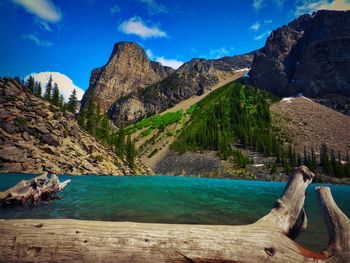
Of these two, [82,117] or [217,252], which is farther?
[82,117]

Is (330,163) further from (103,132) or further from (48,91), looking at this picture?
(48,91)

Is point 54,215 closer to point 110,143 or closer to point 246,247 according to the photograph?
point 246,247

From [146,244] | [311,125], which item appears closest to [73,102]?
[146,244]

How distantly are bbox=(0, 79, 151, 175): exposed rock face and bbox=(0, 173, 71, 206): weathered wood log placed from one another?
35994 mm

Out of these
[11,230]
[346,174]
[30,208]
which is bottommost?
[346,174]

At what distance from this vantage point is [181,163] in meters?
138

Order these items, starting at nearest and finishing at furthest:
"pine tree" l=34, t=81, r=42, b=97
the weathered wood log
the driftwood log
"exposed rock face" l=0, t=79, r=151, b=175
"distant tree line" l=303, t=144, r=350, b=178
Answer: the driftwood log → the weathered wood log → "exposed rock face" l=0, t=79, r=151, b=175 → "pine tree" l=34, t=81, r=42, b=97 → "distant tree line" l=303, t=144, r=350, b=178

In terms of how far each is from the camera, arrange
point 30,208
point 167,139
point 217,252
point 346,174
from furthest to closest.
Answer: point 167,139
point 346,174
point 30,208
point 217,252

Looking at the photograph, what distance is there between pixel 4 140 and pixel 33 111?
14.6 metres

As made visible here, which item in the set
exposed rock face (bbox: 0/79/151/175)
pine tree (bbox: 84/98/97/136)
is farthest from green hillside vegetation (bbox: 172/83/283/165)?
exposed rock face (bbox: 0/79/151/175)

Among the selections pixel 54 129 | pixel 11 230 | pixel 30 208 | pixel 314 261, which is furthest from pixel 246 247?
pixel 54 129

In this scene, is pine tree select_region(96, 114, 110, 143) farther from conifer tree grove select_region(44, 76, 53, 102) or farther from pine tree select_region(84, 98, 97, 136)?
conifer tree grove select_region(44, 76, 53, 102)

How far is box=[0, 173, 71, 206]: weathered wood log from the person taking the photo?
17109 mm

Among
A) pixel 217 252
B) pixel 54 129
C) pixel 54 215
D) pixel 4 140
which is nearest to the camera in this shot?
pixel 217 252
